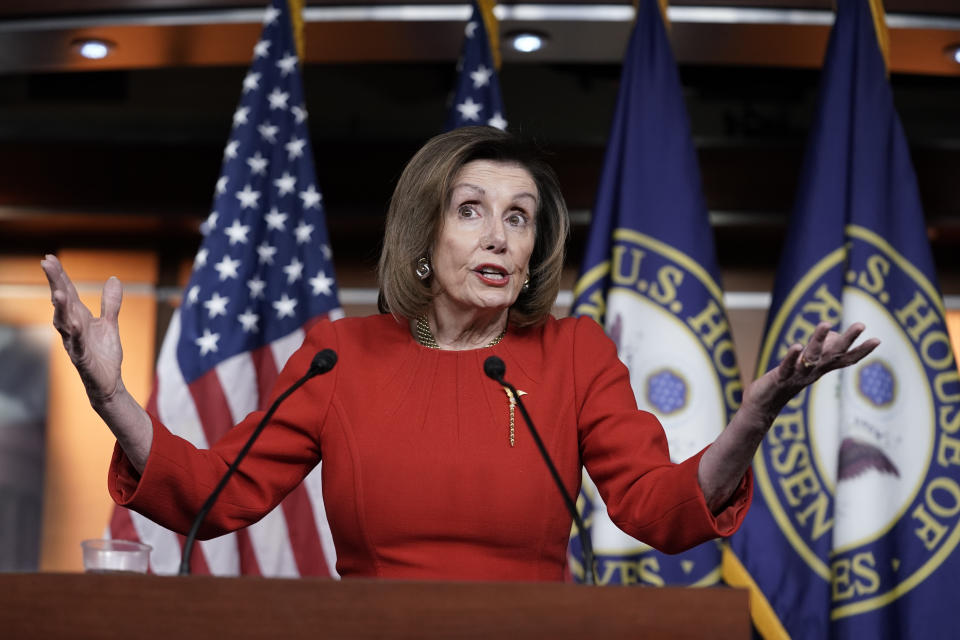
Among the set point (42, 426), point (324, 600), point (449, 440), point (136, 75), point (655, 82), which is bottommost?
point (324, 600)

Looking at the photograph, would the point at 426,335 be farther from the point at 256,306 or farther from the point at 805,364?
the point at 256,306

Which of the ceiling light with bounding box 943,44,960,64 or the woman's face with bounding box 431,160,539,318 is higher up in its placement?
the ceiling light with bounding box 943,44,960,64

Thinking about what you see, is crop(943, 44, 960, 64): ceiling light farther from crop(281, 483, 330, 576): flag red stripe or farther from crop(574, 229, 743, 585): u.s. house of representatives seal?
crop(281, 483, 330, 576): flag red stripe

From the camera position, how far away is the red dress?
1.74 m

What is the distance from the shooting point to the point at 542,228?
2.13 metres

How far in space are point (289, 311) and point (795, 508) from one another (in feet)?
5.13

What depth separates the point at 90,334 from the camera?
1.60 metres

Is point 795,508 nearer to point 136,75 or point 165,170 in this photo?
point 165,170

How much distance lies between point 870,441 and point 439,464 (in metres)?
1.59

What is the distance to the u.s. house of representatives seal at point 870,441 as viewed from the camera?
2.88 meters

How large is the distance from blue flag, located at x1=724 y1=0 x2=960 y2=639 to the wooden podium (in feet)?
6.06

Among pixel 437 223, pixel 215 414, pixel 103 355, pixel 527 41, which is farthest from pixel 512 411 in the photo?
pixel 527 41

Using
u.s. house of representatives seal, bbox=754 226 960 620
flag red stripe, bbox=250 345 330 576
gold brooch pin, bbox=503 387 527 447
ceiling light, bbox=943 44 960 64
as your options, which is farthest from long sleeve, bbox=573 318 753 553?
ceiling light, bbox=943 44 960 64

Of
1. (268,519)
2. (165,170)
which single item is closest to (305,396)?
(268,519)
